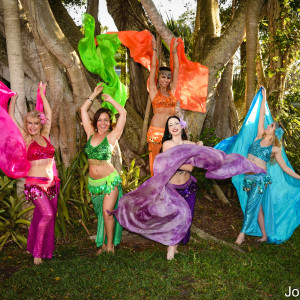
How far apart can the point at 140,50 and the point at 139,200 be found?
2.22m

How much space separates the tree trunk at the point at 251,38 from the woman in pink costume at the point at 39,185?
3715 millimetres

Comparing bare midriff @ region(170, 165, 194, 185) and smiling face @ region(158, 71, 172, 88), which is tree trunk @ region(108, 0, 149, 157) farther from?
bare midriff @ region(170, 165, 194, 185)

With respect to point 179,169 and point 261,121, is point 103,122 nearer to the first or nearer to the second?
point 179,169

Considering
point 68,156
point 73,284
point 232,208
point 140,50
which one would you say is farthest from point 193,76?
point 73,284

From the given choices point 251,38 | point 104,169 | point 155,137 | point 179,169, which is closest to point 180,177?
point 179,169

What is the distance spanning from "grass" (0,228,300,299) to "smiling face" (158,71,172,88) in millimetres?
2199

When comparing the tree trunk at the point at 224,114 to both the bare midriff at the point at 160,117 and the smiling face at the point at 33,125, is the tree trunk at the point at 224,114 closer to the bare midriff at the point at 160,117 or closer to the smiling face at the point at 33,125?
the bare midriff at the point at 160,117

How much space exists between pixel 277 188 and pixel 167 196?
192 centimetres

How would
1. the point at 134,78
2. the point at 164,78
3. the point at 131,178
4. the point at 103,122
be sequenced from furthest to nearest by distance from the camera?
the point at 134,78
the point at 131,178
the point at 164,78
the point at 103,122

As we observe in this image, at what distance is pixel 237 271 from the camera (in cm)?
357

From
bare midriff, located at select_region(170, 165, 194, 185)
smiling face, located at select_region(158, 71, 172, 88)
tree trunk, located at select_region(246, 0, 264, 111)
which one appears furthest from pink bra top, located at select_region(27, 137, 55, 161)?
tree trunk, located at select_region(246, 0, 264, 111)

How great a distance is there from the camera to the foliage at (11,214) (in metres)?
4.46

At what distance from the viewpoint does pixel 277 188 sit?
497cm

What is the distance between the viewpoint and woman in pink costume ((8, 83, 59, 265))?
3779 mm
